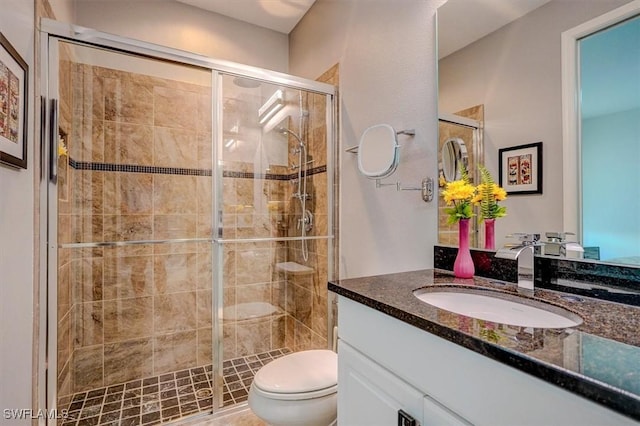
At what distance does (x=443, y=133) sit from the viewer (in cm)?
138

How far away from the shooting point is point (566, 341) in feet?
1.96

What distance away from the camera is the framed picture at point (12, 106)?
1048mm

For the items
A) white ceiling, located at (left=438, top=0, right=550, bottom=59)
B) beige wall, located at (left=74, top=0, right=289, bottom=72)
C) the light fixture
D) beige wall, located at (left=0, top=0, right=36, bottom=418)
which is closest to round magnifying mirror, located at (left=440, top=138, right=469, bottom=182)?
white ceiling, located at (left=438, top=0, right=550, bottom=59)

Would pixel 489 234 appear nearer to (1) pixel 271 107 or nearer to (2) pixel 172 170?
(1) pixel 271 107

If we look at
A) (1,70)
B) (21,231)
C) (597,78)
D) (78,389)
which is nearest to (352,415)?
(597,78)

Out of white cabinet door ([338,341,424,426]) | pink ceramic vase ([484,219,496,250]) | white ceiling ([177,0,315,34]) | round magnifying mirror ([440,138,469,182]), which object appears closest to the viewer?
white cabinet door ([338,341,424,426])

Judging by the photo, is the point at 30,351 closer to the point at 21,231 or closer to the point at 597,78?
the point at 21,231

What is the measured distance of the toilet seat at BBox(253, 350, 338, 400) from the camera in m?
1.27

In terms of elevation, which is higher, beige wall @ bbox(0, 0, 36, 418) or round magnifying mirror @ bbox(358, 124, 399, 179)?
round magnifying mirror @ bbox(358, 124, 399, 179)

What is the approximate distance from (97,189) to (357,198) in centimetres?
171

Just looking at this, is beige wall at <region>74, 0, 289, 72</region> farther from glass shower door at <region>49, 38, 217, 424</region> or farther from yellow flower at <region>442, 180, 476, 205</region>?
yellow flower at <region>442, 180, 476, 205</region>

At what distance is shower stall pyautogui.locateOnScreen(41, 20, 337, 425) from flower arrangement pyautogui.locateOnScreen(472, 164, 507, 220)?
1.04 meters

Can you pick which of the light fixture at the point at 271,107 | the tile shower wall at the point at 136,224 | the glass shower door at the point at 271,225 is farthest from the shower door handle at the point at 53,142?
the light fixture at the point at 271,107

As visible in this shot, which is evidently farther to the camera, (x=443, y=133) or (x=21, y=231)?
(x=443, y=133)
